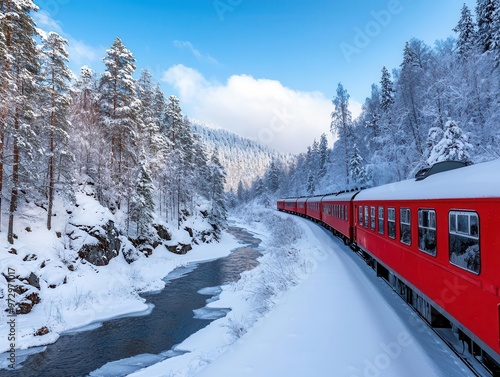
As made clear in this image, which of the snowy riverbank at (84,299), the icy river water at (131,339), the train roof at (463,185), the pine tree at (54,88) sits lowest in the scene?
Answer: the icy river water at (131,339)

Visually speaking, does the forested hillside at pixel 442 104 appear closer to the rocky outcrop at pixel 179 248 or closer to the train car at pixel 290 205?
the train car at pixel 290 205

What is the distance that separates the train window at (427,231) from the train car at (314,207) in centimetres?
2467

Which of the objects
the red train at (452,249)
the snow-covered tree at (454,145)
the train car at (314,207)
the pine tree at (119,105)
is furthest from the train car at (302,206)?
the red train at (452,249)

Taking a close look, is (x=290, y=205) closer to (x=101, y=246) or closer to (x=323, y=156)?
(x=323, y=156)

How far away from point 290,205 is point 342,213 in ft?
115

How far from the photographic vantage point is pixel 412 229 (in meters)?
8.24

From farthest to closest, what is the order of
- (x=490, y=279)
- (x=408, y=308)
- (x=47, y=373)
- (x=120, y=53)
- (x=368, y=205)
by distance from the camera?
(x=120, y=53) < (x=368, y=205) < (x=47, y=373) < (x=408, y=308) < (x=490, y=279)

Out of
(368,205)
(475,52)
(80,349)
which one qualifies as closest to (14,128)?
(80,349)

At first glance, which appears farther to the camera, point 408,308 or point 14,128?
point 14,128

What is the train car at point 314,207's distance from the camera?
108ft

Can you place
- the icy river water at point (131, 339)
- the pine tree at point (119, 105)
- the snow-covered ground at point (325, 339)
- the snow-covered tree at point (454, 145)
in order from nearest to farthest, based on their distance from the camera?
the snow-covered ground at point (325, 339), the icy river water at point (131, 339), the snow-covered tree at point (454, 145), the pine tree at point (119, 105)

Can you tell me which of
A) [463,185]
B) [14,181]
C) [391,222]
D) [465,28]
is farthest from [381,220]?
[465,28]

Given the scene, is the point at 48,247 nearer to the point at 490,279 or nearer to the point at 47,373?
the point at 47,373

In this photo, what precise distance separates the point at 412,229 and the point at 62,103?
69.5ft
